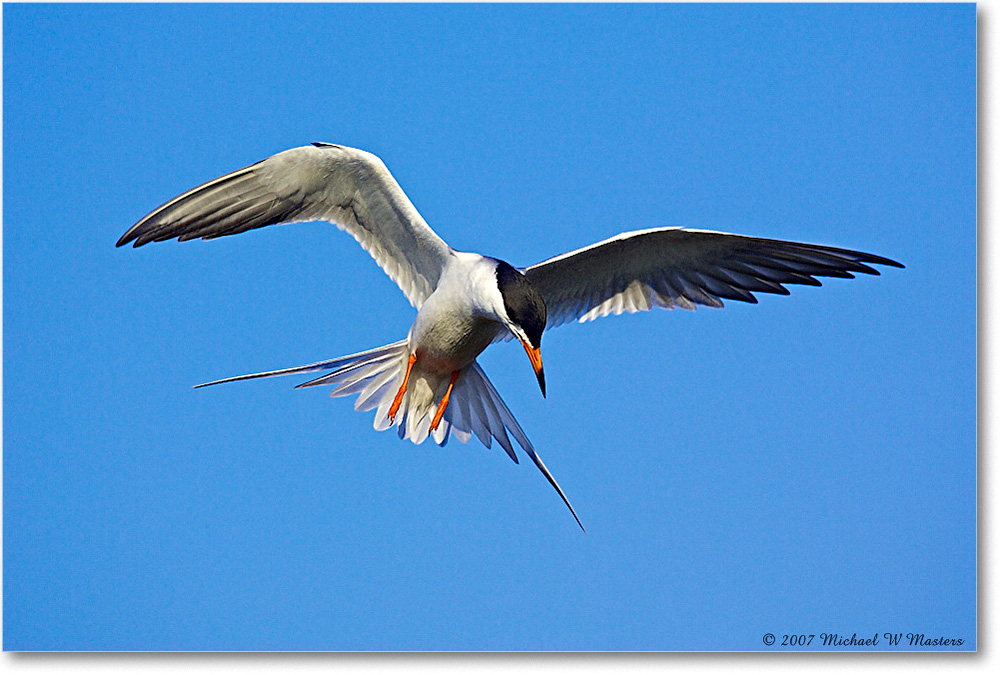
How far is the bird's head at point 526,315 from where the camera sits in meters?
3.40

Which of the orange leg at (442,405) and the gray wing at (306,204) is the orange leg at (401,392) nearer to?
the orange leg at (442,405)

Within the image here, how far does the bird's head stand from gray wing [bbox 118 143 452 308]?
0.63 m

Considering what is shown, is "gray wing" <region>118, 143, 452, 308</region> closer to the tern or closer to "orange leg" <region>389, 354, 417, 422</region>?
the tern

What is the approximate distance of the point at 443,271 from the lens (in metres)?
4.08

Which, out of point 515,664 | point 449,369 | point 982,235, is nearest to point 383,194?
point 449,369

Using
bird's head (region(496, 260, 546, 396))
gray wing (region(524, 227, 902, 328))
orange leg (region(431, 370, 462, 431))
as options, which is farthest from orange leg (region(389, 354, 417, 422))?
bird's head (region(496, 260, 546, 396))

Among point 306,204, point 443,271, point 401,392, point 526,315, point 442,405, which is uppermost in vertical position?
point 306,204

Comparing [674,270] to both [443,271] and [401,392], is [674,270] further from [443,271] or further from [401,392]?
[401,392]

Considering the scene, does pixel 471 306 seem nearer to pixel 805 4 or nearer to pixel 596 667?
pixel 596 667

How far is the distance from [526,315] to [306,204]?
1.19 meters

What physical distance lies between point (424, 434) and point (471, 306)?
87cm

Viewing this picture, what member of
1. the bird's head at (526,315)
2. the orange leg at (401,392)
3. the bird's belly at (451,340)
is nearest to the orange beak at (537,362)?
the bird's head at (526,315)

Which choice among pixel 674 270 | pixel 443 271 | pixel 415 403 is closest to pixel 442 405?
pixel 415 403

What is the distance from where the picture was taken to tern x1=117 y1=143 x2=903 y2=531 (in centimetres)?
393
